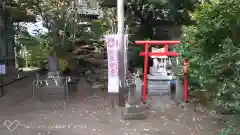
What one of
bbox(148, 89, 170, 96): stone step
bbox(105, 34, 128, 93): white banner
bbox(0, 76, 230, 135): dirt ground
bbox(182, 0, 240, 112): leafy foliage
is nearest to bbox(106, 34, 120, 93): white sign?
bbox(105, 34, 128, 93): white banner

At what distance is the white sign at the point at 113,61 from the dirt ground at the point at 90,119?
1.70 feet

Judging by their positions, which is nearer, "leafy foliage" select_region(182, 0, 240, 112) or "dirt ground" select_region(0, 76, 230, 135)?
"leafy foliage" select_region(182, 0, 240, 112)

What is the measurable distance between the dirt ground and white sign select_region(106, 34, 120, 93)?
519 millimetres

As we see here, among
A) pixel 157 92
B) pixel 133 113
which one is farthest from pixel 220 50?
pixel 157 92

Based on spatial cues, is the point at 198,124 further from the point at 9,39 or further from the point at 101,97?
the point at 9,39

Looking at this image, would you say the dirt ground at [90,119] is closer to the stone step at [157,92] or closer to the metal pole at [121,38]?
the stone step at [157,92]

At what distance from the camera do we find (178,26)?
961 cm

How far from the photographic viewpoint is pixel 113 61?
5.67 m

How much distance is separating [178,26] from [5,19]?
5.72 m

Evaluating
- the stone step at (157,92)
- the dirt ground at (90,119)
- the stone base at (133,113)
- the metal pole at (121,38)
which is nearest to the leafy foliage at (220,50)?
the dirt ground at (90,119)

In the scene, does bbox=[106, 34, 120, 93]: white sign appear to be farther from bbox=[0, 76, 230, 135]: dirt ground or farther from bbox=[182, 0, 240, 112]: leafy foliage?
bbox=[182, 0, 240, 112]: leafy foliage

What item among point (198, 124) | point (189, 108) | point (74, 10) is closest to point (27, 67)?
point (74, 10)

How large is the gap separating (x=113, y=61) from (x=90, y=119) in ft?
4.01

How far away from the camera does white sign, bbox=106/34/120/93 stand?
563 centimetres
